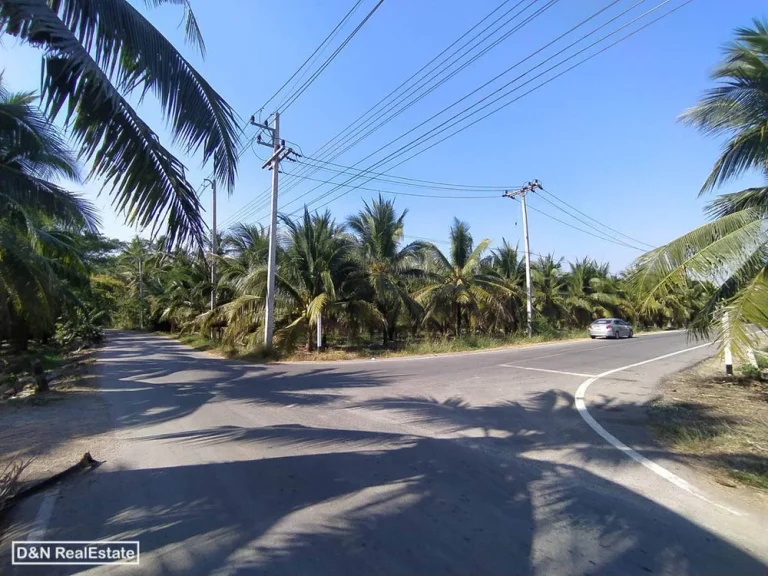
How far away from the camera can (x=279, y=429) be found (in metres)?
6.30

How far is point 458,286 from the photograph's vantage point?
23.9 meters

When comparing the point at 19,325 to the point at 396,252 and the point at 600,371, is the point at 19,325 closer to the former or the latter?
the point at 396,252

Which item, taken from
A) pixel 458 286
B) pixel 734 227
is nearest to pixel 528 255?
pixel 458 286

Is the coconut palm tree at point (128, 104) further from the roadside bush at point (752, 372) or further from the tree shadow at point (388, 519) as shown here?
the roadside bush at point (752, 372)

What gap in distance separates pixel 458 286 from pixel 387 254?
479 cm

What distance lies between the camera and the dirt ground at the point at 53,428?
5.34 meters

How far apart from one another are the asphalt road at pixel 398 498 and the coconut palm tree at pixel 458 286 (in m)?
15.8

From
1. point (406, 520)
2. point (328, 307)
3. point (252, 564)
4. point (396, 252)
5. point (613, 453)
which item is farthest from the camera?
point (396, 252)

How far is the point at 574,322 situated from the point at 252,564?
4030 cm

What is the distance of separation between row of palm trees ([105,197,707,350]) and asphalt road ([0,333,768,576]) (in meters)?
4.62

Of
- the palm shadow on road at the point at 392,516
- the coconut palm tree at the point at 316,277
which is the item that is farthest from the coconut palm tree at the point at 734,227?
the coconut palm tree at the point at 316,277

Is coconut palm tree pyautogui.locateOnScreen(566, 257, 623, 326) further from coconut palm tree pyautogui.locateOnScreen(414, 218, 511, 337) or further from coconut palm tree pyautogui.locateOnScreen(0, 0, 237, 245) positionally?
coconut palm tree pyautogui.locateOnScreen(0, 0, 237, 245)

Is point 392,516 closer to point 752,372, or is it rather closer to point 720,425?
point 720,425

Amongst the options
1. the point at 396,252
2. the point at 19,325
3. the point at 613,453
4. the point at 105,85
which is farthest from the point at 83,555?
the point at 19,325
